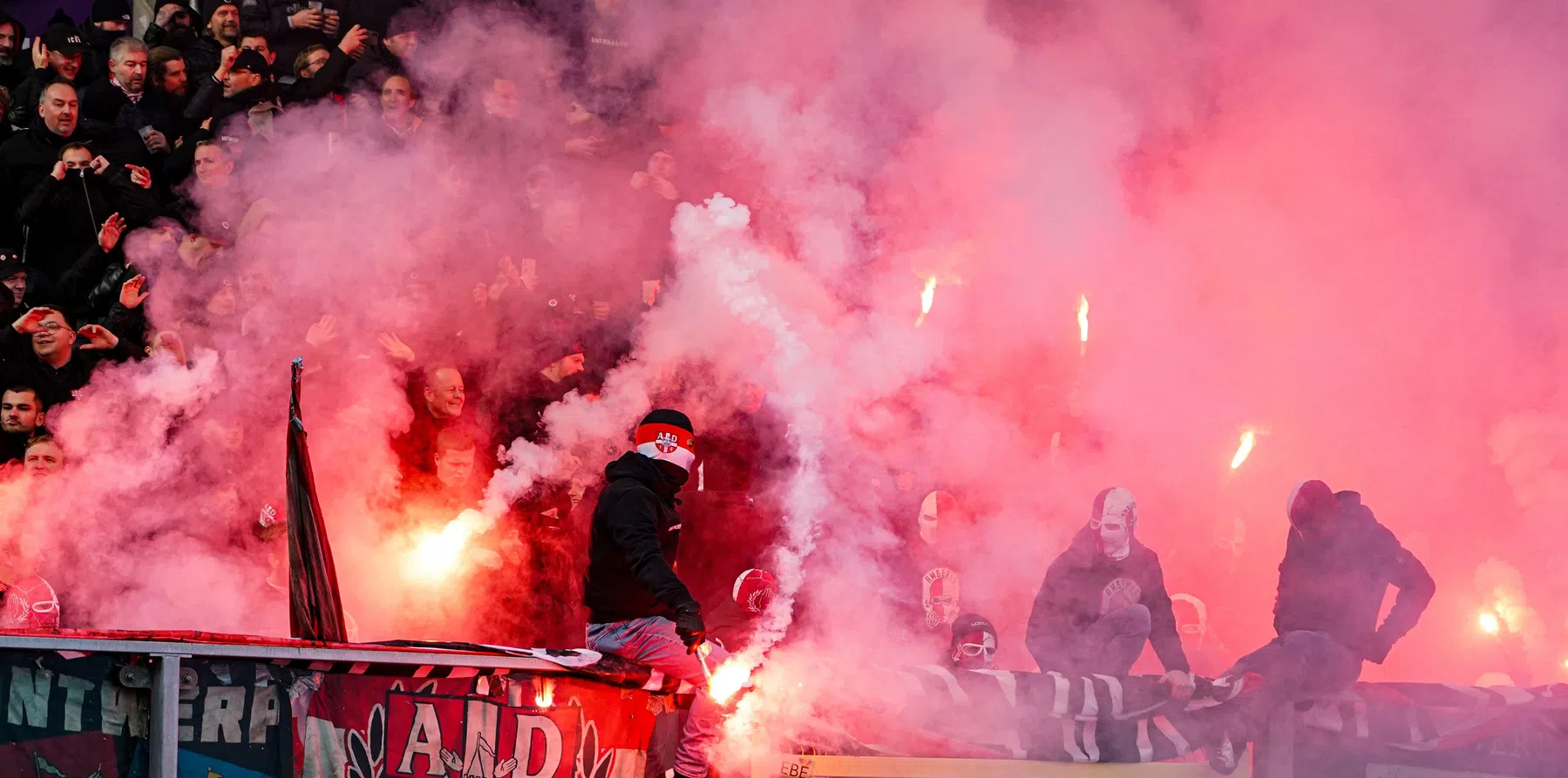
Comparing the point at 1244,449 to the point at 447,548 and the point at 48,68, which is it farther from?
the point at 48,68

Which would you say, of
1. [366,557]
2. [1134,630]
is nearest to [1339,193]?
[1134,630]

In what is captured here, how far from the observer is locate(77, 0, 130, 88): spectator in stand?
23.6ft

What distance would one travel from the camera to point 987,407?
25.9ft

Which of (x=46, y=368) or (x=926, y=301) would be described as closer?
(x=46, y=368)

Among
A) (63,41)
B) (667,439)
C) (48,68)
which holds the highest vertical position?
(63,41)

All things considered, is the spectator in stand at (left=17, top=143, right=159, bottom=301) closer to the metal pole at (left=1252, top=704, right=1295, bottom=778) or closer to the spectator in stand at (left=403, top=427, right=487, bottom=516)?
the spectator in stand at (left=403, top=427, right=487, bottom=516)

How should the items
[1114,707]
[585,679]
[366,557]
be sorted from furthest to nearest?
Answer: [366,557] < [1114,707] < [585,679]

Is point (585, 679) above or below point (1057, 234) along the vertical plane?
below

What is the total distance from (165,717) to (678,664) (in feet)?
5.46

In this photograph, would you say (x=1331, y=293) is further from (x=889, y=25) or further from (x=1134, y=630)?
(x=1134, y=630)

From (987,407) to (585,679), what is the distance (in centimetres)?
447

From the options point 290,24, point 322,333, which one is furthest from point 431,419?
point 290,24

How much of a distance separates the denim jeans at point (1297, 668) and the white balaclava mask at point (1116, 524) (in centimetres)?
98

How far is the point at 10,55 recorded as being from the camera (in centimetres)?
731
